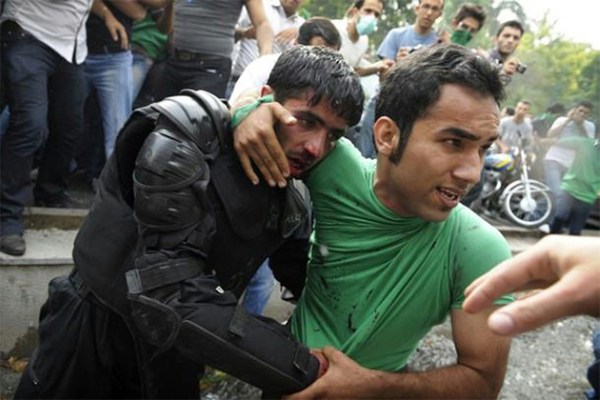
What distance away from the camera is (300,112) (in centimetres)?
175

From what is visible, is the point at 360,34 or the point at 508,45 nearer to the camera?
the point at 360,34

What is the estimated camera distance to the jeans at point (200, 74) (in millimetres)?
4039

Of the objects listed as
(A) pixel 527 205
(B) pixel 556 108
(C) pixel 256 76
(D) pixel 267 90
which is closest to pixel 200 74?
(C) pixel 256 76

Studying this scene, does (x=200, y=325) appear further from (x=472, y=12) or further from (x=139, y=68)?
(x=472, y=12)

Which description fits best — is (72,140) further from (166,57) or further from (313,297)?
(313,297)

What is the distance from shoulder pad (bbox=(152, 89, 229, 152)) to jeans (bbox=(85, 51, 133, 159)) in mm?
2309

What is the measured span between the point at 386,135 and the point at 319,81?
283 mm

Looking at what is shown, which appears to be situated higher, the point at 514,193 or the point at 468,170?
the point at 468,170

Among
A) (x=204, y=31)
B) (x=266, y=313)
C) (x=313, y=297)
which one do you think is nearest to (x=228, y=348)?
(x=313, y=297)

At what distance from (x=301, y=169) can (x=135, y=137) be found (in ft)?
1.68

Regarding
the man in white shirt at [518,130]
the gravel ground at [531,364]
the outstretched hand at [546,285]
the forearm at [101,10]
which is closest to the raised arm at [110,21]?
the forearm at [101,10]

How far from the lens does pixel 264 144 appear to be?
5.28ft

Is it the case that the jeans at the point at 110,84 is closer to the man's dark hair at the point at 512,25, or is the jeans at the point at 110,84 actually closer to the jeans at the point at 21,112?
the jeans at the point at 21,112

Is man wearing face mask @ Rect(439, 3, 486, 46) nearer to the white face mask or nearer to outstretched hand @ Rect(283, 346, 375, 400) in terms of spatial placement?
the white face mask
